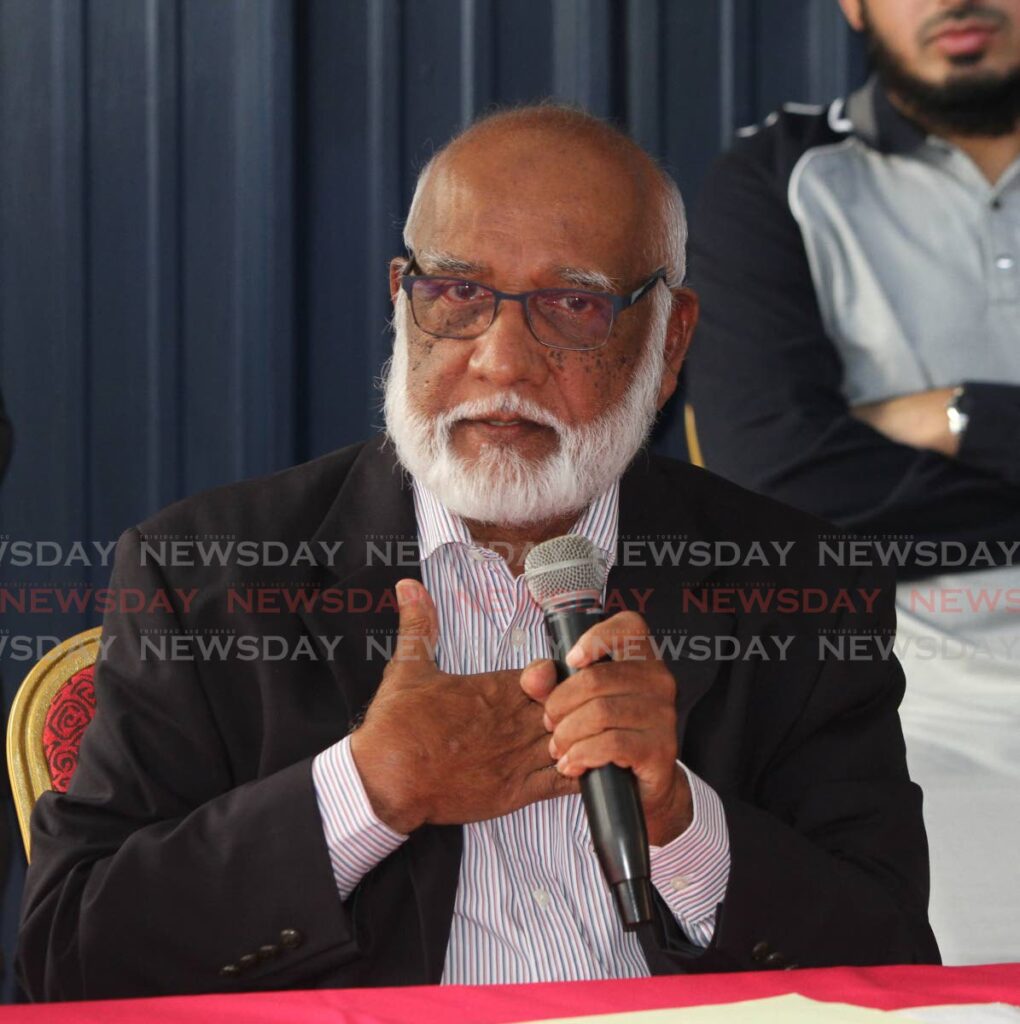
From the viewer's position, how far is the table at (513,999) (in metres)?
1.12

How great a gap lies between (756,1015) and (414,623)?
612mm

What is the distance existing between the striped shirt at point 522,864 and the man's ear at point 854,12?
187 cm

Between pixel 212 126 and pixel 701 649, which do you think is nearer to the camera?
pixel 701 649

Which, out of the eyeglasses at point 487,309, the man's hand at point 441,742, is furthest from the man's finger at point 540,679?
the eyeglasses at point 487,309

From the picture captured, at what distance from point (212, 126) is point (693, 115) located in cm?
112

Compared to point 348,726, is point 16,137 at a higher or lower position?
higher

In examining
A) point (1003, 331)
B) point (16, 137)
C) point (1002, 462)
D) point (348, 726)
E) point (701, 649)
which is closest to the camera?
point (348, 726)

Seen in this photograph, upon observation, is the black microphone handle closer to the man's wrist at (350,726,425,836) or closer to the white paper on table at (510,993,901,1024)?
the white paper on table at (510,993,901,1024)

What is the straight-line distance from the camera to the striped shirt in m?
1.48

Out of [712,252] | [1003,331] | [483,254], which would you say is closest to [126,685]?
[483,254]

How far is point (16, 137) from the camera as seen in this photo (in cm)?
316

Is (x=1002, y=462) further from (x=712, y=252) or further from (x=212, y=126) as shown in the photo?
(x=212, y=126)

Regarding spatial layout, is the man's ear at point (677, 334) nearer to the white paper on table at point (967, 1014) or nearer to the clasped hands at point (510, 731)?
the clasped hands at point (510, 731)

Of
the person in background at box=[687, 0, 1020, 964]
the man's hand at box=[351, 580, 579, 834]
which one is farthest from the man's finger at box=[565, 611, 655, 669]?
the person in background at box=[687, 0, 1020, 964]
